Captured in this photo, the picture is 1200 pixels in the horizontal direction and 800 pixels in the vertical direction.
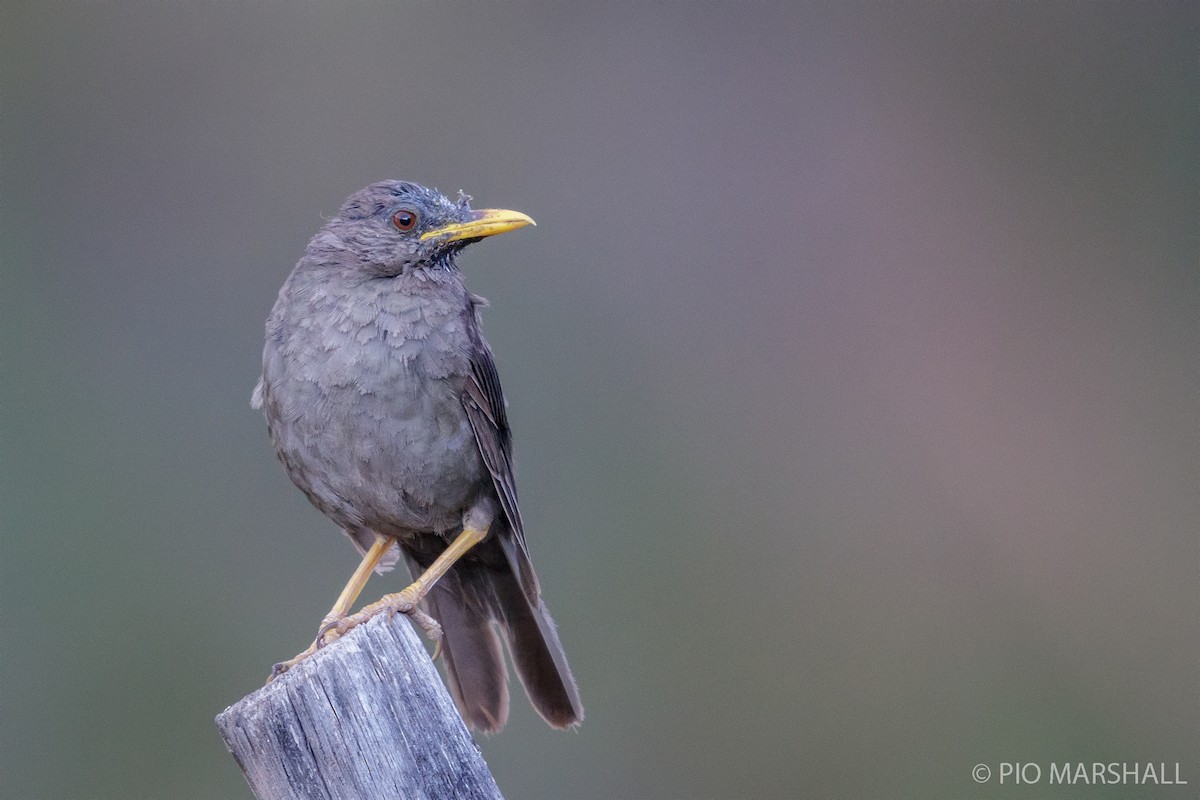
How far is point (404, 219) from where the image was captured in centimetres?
464

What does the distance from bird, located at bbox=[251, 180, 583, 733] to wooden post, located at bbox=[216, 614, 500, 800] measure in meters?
0.97

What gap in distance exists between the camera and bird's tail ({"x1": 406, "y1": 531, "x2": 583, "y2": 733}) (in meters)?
4.32

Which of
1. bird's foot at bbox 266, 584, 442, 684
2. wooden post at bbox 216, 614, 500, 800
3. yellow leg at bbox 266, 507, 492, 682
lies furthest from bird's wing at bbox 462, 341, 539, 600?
wooden post at bbox 216, 614, 500, 800

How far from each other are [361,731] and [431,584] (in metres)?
1.66

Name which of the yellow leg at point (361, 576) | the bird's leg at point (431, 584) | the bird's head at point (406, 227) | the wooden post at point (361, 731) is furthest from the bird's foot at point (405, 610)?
the bird's head at point (406, 227)

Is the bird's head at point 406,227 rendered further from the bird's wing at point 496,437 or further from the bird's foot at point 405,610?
the bird's foot at point 405,610

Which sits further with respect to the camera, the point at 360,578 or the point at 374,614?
the point at 360,578

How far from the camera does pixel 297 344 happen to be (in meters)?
4.21

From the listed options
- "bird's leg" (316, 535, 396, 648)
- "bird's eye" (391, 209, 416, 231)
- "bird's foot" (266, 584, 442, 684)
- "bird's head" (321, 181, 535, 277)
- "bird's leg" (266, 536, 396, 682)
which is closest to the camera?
"bird's foot" (266, 584, 442, 684)

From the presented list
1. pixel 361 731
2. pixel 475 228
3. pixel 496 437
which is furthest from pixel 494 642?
pixel 361 731

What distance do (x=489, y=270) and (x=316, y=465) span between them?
4.06 metres

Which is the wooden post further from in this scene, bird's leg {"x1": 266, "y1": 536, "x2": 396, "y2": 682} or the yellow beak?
the yellow beak

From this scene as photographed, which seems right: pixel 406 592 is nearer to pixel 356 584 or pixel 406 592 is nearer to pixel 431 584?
pixel 431 584

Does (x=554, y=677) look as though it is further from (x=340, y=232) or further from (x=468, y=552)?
(x=340, y=232)
